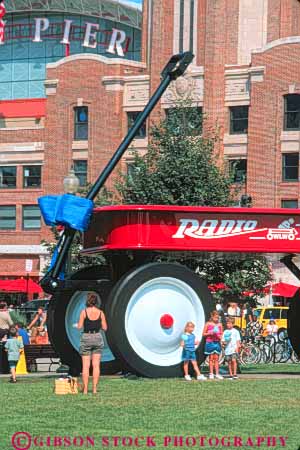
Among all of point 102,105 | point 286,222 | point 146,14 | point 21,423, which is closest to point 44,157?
point 102,105

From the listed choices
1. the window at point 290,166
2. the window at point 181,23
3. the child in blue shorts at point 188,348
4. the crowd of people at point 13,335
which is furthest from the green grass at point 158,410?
the window at point 181,23

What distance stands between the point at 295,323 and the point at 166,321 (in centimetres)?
287

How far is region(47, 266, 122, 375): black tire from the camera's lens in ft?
76.2

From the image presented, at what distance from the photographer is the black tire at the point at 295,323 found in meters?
23.1

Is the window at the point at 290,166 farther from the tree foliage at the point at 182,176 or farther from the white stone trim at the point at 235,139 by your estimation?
the tree foliage at the point at 182,176

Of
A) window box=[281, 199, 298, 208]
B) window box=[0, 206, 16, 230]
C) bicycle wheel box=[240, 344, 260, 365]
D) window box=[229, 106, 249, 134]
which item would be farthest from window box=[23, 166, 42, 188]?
bicycle wheel box=[240, 344, 260, 365]

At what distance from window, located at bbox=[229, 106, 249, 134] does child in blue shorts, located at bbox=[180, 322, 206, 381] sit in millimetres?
44162

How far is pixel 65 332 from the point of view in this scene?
23312 millimetres

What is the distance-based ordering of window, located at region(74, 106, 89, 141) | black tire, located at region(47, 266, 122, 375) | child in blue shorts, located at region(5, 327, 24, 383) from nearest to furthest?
child in blue shorts, located at region(5, 327, 24, 383), black tire, located at region(47, 266, 122, 375), window, located at region(74, 106, 89, 141)

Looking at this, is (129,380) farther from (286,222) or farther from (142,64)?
(142,64)

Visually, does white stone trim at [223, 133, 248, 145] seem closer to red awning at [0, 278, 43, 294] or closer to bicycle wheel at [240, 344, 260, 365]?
red awning at [0, 278, 43, 294]

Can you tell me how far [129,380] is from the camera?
69.2ft

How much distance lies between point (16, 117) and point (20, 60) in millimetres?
22467

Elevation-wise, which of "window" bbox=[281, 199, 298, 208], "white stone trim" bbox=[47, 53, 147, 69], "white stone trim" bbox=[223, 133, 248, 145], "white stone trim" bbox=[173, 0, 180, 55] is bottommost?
"window" bbox=[281, 199, 298, 208]
